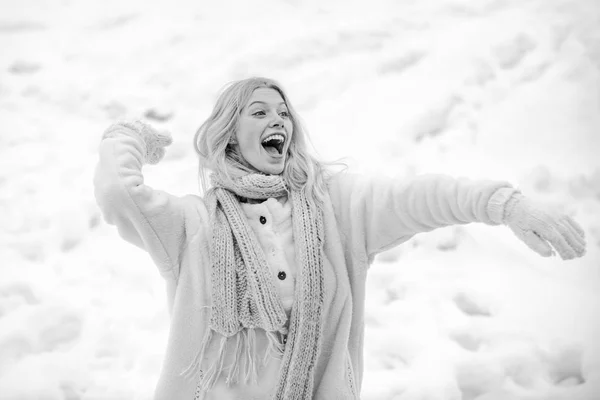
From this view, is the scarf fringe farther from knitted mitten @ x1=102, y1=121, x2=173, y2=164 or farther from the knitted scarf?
knitted mitten @ x1=102, y1=121, x2=173, y2=164

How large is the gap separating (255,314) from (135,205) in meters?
0.27

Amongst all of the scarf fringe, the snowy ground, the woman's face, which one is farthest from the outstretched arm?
the snowy ground

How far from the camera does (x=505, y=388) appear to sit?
5.04 ft

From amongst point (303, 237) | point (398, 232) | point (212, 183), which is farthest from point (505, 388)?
point (212, 183)

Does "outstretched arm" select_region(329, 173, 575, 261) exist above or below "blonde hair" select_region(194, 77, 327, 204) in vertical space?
below

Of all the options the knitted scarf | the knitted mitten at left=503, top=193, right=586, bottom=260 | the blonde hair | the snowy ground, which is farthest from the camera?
the snowy ground

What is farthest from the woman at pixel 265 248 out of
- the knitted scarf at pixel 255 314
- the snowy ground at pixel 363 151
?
the snowy ground at pixel 363 151

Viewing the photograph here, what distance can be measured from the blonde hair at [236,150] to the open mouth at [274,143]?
0.03 meters

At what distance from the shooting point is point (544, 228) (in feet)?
3.07

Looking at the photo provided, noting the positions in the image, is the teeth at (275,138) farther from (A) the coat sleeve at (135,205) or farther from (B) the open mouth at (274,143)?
(A) the coat sleeve at (135,205)

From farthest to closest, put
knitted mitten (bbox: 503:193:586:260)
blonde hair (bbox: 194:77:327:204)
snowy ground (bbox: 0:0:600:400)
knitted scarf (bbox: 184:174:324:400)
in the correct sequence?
snowy ground (bbox: 0:0:600:400) → blonde hair (bbox: 194:77:327:204) → knitted scarf (bbox: 184:174:324:400) → knitted mitten (bbox: 503:193:586:260)

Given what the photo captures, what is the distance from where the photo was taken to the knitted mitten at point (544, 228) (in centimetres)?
93

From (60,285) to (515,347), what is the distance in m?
1.22

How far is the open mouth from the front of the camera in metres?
1.26
